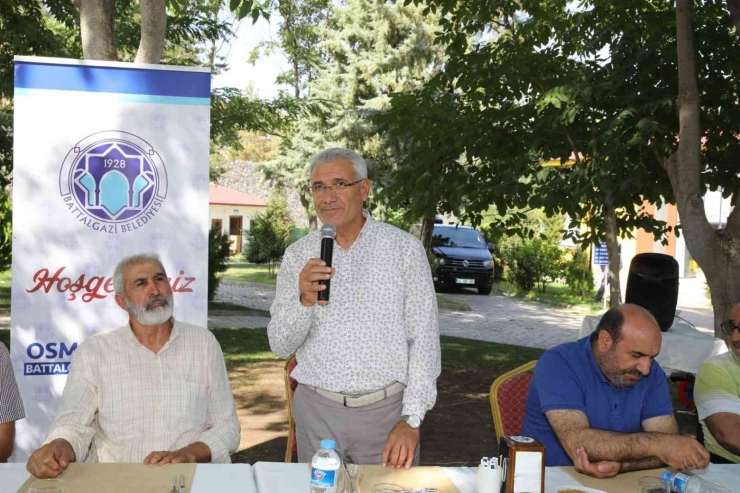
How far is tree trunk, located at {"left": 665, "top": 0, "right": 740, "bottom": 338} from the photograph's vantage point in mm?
5977

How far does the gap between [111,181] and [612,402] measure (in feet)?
8.66

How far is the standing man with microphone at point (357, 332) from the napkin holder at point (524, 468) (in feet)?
2.13

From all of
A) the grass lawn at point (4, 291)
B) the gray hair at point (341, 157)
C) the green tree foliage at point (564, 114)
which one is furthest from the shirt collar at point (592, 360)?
the grass lawn at point (4, 291)

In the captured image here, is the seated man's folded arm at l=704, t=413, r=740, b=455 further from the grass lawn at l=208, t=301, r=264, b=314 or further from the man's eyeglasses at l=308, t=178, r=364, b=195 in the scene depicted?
the grass lawn at l=208, t=301, r=264, b=314

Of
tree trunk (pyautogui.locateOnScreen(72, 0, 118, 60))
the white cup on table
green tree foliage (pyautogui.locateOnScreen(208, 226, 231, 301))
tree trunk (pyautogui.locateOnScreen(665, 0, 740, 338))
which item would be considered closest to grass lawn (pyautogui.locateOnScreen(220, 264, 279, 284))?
green tree foliage (pyautogui.locateOnScreen(208, 226, 231, 301))

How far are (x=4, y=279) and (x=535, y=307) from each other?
1458 centimetres

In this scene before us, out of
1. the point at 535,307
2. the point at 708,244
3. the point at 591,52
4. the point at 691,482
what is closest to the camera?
the point at 691,482

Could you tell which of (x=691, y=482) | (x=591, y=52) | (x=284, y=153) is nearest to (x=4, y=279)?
(x=284, y=153)

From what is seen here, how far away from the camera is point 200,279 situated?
166 inches

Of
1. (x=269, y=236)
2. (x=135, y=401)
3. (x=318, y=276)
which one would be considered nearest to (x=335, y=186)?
(x=318, y=276)

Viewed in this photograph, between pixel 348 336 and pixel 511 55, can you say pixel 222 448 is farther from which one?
pixel 511 55

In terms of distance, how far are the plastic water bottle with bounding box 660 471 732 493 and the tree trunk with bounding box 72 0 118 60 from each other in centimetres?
430

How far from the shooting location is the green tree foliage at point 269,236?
87.6 ft

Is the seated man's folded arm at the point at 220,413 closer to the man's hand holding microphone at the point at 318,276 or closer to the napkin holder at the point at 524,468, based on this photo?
the man's hand holding microphone at the point at 318,276
